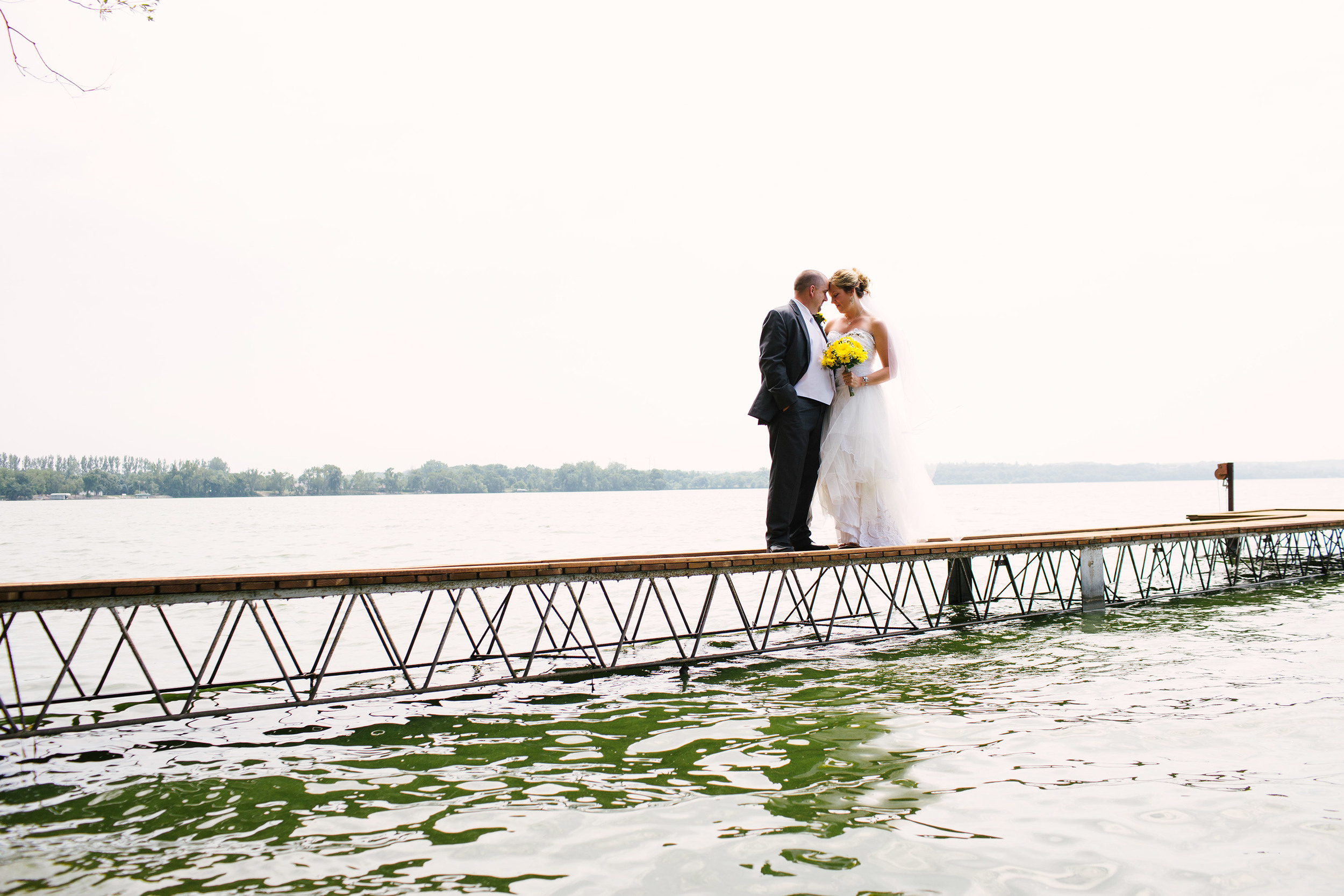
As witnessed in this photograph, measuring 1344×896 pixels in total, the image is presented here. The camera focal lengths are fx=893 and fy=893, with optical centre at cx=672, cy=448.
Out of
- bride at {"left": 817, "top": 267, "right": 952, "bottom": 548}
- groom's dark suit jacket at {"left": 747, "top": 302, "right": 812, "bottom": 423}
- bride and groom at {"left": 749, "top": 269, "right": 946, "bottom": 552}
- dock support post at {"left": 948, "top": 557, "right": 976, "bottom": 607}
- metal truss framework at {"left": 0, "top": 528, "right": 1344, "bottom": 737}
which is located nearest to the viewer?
metal truss framework at {"left": 0, "top": 528, "right": 1344, "bottom": 737}

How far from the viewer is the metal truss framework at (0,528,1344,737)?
238 inches

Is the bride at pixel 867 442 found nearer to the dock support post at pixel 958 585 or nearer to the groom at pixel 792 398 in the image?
the groom at pixel 792 398

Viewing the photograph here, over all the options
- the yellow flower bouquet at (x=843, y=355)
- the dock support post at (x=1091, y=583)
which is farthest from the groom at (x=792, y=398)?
the dock support post at (x=1091, y=583)

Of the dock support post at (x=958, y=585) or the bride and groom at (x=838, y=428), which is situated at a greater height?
the bride and groom at (x=838, y=428)

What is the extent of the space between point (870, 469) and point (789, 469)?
0.91 metres

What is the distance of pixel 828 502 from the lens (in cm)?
866

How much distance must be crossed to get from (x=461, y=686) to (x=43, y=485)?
363ft

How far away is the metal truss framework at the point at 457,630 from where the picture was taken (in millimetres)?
6055

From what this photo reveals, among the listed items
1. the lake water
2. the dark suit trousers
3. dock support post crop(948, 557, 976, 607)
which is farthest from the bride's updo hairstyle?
dock support post crop(948, 557, 976, 607)

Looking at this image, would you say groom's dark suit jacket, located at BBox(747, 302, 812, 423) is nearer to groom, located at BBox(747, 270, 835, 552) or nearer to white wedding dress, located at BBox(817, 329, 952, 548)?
groom, located at BBox(747, 270, 835, 552)

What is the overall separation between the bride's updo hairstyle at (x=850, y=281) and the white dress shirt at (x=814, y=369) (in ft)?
1.44

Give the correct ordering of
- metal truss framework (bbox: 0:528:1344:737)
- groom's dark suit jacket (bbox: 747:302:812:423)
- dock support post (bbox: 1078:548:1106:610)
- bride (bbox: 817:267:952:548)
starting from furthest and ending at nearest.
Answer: dock support post (bbox: 1078:548:1106:610) → bride (bbox: 817:267:952:548) → groom's dark suit jacket (bbox: 747:302:812:423) → metal truss framework (bbox: 0:528:1344:737)

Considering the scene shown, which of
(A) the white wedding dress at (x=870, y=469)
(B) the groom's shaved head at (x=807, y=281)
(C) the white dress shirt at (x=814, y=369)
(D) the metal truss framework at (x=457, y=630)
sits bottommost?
(D) the metal truss framework at (x=457, y=630)

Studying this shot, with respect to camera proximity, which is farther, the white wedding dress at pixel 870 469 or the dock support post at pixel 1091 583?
the dock support post at pixel 1091 583
